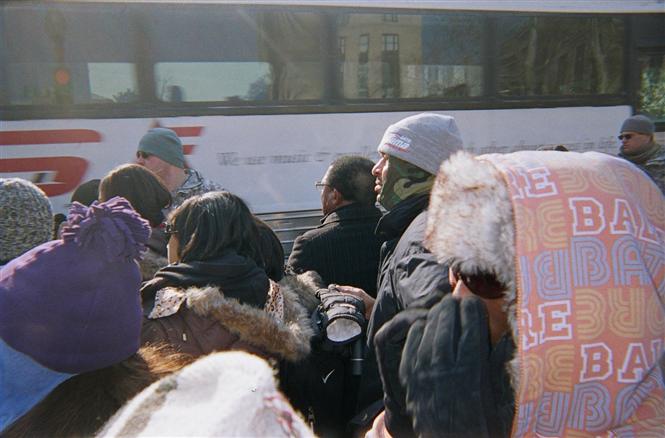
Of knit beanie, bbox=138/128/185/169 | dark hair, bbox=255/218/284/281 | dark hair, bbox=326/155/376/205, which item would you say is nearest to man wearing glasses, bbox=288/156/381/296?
dark hair, bbox=326/155/376/205

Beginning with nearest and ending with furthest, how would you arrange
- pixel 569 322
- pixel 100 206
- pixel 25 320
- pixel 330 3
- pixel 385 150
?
pixel 569 322 → pixel 25 320 → pixel 100 206 → pixel 385 150 → pixel 330 3

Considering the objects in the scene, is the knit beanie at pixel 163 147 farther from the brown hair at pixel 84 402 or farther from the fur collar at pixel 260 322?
the brown hair at pixel 84 402

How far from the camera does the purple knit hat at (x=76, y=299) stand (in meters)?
1.34

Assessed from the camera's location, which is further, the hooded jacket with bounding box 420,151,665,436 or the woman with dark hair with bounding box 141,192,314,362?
the woman with dark hair with bounding box 141,192,314,362

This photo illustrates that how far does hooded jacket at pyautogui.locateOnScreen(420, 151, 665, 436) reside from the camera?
45.0 inches

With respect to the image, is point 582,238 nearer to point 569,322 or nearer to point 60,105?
point 569,322

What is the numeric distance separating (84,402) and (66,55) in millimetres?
5067

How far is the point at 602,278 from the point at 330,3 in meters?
5.78

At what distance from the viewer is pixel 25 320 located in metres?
1.34

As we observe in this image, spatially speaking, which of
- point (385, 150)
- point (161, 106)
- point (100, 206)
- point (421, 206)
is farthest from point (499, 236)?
point (161, 106)

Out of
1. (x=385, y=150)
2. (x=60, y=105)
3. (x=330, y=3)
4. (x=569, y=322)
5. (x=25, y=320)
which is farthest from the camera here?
(x=330, y=3)

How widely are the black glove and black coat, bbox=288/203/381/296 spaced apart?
185 cm

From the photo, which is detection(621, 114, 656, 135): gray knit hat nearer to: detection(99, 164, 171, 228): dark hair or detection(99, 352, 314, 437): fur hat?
detection(99, 164, 171, 228): dark hair

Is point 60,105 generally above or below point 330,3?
below
